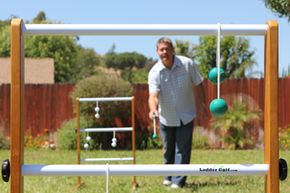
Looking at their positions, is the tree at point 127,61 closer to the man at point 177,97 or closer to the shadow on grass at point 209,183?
the shadow on grass at point 209,183

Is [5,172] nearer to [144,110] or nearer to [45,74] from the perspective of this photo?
[144,110]

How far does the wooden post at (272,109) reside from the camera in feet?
11.3

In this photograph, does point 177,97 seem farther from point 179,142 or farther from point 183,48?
point 183,48

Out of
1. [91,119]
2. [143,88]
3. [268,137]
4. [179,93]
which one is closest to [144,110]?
[143,88]

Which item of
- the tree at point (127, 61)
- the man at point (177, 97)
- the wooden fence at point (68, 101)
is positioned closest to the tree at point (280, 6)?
the man at point (177, 97)

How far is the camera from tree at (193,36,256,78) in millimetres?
27356

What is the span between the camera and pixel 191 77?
6.84 m

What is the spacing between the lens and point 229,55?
2822cm

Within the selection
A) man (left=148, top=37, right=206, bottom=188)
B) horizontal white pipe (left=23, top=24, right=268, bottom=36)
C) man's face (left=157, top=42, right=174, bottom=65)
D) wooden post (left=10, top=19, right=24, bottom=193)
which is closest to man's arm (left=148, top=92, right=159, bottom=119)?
man (left=148, top=37, right=206, bottom=188)

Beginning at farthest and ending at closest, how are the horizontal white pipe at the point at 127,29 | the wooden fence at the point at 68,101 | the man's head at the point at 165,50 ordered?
the wooden fence at the point at 68,101
the man's head at the point at 165,50
the horizontal white pipe at the point at 127,29

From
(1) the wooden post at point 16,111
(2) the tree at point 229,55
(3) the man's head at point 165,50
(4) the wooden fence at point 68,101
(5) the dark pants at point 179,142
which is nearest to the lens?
(1) the wooden post at point 16,111

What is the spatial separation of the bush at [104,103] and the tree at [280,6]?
22.2ft

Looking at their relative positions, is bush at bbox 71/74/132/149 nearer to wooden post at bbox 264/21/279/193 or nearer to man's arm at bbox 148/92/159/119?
man's arm at bbox 148/92/159/119

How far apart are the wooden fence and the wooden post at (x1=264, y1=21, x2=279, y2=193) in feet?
41.4
